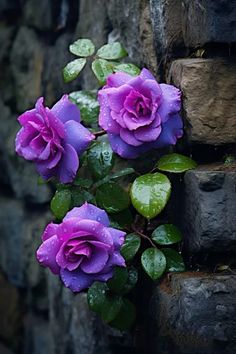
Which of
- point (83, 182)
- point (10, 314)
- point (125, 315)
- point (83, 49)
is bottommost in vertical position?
point (10, 314)

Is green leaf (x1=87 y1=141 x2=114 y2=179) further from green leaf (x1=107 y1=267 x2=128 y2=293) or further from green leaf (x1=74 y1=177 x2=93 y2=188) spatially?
green leaf (x1=107 y1=267 x2=128 y2=293)

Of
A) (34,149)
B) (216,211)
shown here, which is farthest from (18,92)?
(216,211)

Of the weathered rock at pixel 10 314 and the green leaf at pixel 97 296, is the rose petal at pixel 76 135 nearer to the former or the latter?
the green leaf at pixel 97 296

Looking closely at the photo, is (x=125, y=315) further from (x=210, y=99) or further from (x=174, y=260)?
(x=210, y=99)

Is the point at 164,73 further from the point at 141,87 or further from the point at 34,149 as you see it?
the point at 34,149

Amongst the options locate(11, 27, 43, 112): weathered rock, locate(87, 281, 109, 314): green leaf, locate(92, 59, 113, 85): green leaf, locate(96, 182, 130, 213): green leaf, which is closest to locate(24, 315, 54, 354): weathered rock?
locate(11, 27, 43, 112): weathered rock

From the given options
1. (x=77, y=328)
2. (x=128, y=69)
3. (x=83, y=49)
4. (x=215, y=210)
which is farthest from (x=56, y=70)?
(x=215, y=210)
